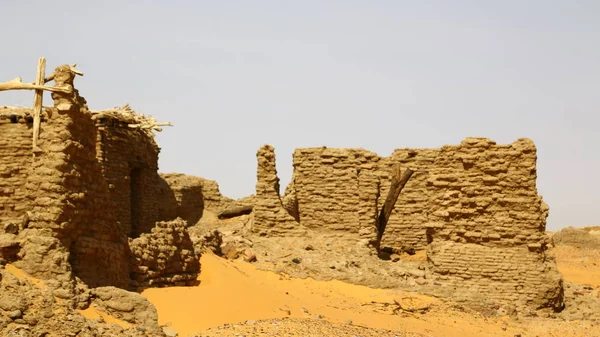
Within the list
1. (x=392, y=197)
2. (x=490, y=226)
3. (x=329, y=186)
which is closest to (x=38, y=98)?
(x=329, y=186)

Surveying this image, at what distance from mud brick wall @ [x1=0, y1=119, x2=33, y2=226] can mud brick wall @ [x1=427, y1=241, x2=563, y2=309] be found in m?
8.26

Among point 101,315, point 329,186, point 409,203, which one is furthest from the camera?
point 409,203

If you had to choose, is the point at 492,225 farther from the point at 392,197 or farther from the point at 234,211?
the point at 234,211

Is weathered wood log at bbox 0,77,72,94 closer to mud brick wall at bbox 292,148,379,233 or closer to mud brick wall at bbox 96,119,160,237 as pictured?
mud brick wall at bbox 96,119,160,237

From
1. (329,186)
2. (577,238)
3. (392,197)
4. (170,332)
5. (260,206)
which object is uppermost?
(329,186)

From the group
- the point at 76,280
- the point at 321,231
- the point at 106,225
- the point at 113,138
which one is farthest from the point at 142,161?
the point at 76,280

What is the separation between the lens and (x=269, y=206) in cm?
1955

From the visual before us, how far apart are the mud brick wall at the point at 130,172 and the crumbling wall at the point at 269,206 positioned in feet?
10.1

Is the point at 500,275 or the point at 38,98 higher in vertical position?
the point at 38,98

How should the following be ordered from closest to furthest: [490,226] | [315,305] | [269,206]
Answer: [315,305], [490,226], [269,206]

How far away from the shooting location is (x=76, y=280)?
1064 cm

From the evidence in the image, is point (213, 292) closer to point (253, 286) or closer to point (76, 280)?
point (253, 286)

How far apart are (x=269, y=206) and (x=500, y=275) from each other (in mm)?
5925

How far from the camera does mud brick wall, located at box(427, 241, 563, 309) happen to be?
16062 millimetres
